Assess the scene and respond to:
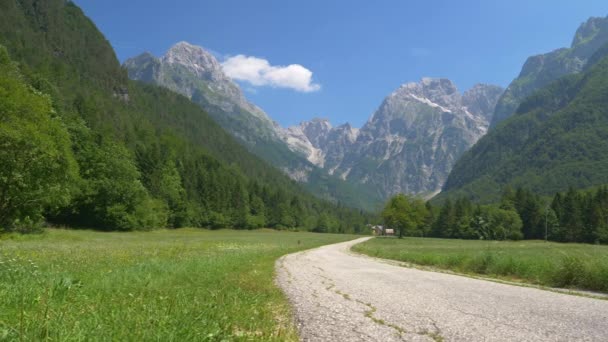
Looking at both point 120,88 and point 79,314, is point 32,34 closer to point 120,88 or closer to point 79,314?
point 120,88

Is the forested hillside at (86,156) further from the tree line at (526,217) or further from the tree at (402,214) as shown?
the tree line at (526,217)

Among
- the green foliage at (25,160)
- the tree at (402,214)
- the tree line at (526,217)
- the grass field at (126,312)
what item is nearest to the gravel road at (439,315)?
the grass field at (126,312)

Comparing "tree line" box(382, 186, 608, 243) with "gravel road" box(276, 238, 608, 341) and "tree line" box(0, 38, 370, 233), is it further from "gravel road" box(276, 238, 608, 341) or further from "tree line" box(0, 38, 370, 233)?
"gravel road" box(276, 238, 608, 341)

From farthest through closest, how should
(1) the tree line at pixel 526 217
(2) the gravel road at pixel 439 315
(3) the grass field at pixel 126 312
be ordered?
(1) the tree line at pixel 526 217, (2) the gravel road at pixel 439 315, (3) the grass field at pixel 126 312

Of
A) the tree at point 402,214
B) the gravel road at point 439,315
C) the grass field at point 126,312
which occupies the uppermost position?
the tree at point 402,214

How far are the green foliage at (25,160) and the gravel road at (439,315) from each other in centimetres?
2691

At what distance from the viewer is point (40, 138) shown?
33.3 metres

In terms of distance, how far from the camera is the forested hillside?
3388cm

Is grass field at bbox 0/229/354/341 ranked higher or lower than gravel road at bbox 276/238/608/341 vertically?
higher

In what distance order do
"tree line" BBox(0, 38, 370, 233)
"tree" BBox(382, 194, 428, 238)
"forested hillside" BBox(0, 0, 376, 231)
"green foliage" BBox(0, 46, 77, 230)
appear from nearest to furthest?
"green foliage" BBox(0, 46, 77, 230) < "tree line" BBox(0, 38, 370, 233) < "forested hillside" BBox(0, 0, 376, 231) < "tree" BBox(382, 194, 428, 238)

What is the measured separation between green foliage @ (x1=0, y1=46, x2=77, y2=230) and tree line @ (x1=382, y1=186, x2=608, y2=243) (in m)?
80.5

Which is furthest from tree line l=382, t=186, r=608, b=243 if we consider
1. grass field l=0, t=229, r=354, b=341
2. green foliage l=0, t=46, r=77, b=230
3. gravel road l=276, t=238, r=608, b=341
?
grass field l=0, t=229, r=354, b=341

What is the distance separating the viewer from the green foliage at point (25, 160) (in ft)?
98.0

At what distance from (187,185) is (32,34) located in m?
94.5
